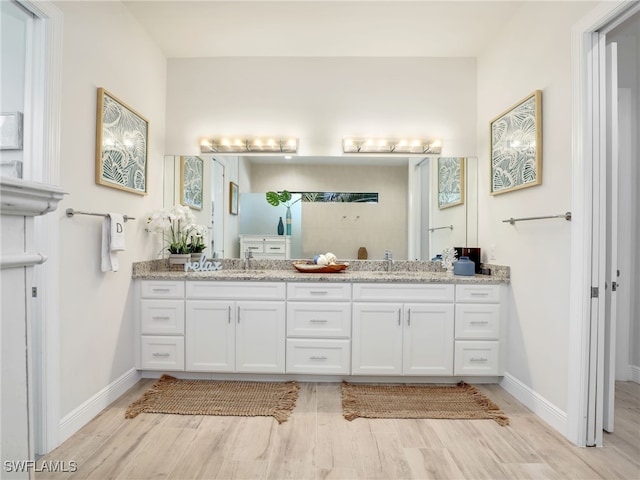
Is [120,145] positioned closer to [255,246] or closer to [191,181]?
[191,181]

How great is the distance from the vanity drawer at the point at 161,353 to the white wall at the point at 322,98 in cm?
164

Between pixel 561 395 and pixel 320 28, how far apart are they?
2.93 metres

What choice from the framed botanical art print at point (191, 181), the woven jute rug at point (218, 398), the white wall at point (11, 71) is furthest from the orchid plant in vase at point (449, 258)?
the white wall at point (11, 71)

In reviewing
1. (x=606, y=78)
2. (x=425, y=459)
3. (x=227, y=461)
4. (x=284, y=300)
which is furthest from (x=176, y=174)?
(x=606, y=78)

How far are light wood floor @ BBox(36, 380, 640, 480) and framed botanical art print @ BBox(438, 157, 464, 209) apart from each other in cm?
172

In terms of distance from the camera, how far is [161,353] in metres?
2.81

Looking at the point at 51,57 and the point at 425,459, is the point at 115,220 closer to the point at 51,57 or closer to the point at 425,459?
the point at 51,57

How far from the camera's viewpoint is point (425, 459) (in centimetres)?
188

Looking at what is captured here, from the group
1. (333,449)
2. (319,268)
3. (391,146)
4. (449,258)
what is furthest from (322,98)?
(333,449)

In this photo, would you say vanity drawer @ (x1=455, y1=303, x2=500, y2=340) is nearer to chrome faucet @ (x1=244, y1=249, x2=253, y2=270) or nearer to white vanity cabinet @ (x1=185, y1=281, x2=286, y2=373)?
white vanity cabinet @ (x1=185, y1=281, x2=286, y2=373)

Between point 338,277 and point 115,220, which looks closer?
point 115,220

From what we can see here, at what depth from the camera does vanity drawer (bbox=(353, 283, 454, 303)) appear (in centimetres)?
277

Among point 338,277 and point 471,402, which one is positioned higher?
point 338,277

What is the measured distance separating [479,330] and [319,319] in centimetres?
119
